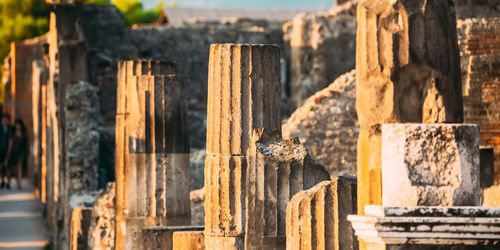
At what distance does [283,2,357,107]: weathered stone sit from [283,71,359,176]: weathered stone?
4499 mm

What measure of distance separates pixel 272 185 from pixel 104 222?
15.2 ft

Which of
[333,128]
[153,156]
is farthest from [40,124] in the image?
[153,156]

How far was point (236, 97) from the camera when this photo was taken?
404 inches

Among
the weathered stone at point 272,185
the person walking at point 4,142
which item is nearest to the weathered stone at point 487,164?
the weathered stone at point 272,185

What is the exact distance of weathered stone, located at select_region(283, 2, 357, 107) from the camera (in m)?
20.4

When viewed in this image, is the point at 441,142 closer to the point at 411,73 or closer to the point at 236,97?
the point at 411,73

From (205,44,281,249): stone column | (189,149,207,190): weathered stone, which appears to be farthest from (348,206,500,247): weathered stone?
(189,149,207,190): weathered stone

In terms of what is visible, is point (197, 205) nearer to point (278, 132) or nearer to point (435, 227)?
point (278, 132)

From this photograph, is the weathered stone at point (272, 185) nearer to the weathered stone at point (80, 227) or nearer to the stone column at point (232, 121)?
the stone column at point (232, 121)

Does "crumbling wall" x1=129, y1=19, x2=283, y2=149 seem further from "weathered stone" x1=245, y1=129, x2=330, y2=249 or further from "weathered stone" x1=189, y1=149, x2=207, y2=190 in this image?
"weathered stone" x1=245, y1=129, x2=330, y2=249

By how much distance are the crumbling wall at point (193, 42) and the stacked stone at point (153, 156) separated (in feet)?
30.6

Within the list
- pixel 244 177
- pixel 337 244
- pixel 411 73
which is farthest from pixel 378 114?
pixel 244 177

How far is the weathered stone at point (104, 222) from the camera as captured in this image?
44.9 ft

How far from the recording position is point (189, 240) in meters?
10.8
